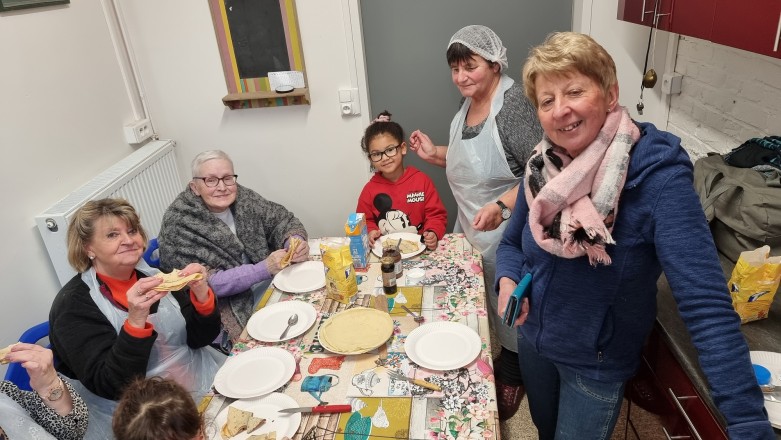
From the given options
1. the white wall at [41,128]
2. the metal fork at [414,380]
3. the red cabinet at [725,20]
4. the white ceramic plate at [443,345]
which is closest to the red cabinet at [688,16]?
the red cabinet at [725,20]

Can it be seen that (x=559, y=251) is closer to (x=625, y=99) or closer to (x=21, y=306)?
(x=625, y=99)

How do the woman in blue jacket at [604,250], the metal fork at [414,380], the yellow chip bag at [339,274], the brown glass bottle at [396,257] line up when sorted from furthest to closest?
the brown glass bottle at [396,257] < the yellow chip bag at [339,274] < the metal fork at [414,380] < the woman in blue jacket at [604,250]

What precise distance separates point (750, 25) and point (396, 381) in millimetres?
1430

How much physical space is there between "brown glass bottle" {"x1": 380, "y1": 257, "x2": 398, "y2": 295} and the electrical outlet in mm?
2061

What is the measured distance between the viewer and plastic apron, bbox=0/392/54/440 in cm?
133

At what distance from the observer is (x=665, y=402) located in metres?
1.59

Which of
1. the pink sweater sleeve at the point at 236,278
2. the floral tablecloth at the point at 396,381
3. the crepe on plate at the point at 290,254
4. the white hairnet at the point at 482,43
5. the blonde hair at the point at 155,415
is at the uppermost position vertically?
the white hairnet at the point at 482,43

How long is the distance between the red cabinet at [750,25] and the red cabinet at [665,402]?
0.87m

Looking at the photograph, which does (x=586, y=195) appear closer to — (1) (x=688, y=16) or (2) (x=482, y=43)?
(1) (x=688, y=16)

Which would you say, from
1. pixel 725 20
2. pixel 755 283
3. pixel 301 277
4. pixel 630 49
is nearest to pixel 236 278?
pixel 301 277

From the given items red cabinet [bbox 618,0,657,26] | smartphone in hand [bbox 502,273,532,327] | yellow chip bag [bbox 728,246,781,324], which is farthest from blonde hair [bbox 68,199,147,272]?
red cabinet [bbox 618,0,657,26]

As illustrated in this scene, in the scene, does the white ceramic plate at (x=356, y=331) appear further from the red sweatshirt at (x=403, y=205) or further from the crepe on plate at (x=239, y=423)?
the red sweatshirt at (x=403, y=205)

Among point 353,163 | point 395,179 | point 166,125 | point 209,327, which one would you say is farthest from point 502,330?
point 166,125

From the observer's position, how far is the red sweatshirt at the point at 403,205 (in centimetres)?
257
